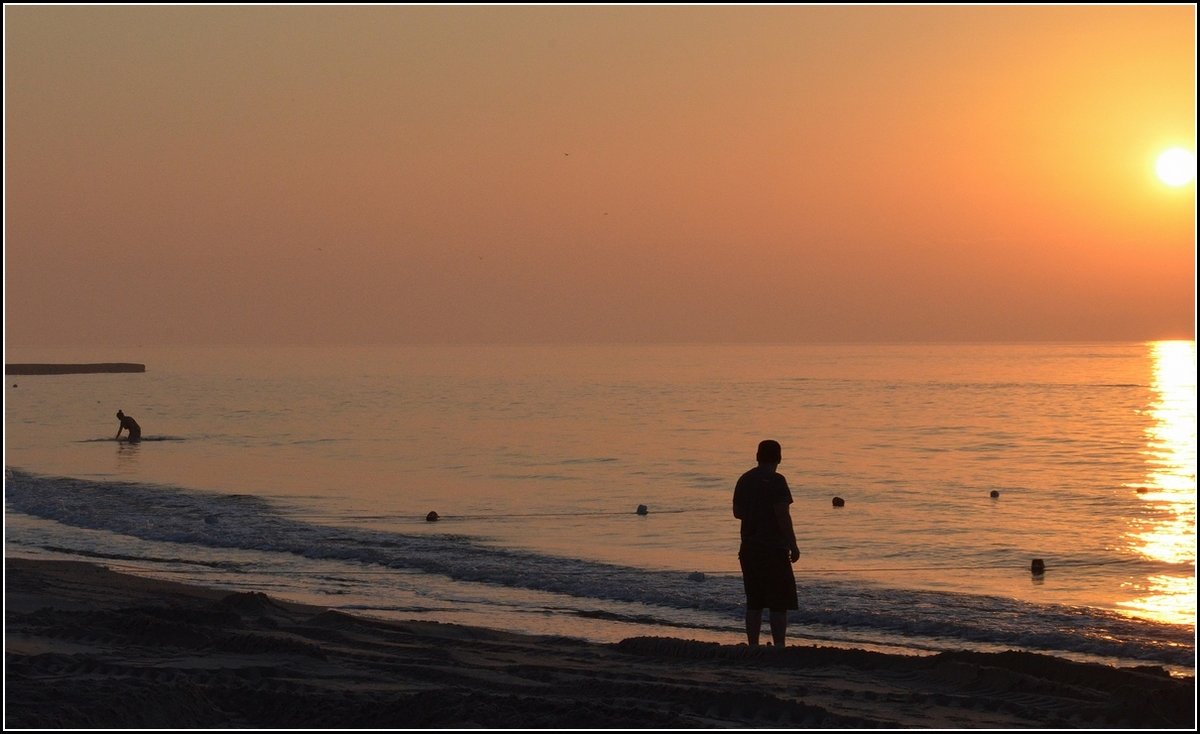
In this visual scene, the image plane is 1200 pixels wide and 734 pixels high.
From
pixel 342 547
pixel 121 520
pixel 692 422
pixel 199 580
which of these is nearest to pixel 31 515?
pixel 121 520

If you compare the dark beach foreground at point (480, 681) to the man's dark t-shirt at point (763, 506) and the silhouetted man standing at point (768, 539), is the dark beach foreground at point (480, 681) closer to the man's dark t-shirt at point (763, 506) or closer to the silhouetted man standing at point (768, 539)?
the silhouetted man standing at point (768, 539)

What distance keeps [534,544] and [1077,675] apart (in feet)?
42.0

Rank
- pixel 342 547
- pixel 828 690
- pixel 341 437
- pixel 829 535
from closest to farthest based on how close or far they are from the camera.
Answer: pixel 828 690, pixel 342 547, pixel 829 535, pixel 341 437

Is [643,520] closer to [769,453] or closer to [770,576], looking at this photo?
[770,576]

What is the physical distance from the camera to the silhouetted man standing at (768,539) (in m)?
10.4

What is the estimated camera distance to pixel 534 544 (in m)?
21.5

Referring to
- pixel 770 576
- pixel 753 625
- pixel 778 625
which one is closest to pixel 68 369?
pixel 753 625

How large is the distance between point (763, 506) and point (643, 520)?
14.8 metres

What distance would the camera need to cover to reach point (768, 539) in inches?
413

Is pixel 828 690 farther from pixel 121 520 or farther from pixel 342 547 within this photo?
pixel 121 520

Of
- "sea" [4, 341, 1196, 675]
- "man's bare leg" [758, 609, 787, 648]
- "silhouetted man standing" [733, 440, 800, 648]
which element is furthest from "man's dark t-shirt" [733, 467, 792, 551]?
"sea" [4, 341, 1196, 675]

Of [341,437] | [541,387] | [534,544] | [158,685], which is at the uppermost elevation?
[541,387]

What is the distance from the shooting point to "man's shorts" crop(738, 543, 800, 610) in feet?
34.6

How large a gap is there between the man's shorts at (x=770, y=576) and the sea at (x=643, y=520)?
2.61m
